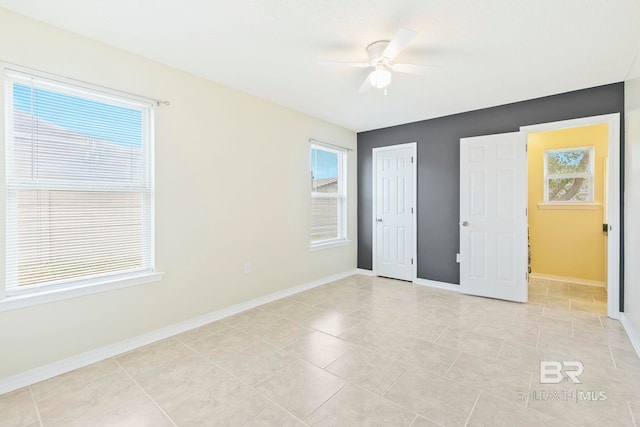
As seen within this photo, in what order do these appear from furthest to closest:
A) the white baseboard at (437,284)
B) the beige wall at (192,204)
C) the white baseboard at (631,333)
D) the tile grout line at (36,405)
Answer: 1. the white baseboard at (437,284)
2. the white baseboard at (631,333)
3. the beige wall at (192,204)
4. the tile grout line at (36,405)

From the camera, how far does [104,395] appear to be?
6.15ft

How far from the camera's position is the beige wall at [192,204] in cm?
208

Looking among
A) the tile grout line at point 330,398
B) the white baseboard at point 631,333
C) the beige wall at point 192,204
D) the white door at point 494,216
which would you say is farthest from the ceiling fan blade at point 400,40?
the white baseboard at point 631,333

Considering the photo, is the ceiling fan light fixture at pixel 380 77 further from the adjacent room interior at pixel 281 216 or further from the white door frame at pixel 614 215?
the white door frame at pixel 614 215

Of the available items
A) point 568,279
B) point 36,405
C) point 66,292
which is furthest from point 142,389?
point 568,279

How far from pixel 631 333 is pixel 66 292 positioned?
4.65 metres

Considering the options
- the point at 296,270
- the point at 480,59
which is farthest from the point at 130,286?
the point at 480,59

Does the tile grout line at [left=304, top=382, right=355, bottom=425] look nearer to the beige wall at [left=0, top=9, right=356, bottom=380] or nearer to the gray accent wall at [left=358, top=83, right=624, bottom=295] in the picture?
the beige wall at [left=0, top=9, right=356, bottom=380]

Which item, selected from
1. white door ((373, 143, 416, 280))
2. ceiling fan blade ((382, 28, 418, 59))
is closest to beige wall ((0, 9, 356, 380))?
white door ((373, 143, 416, 280))

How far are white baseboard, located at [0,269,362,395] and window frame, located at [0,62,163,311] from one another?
0.47 m

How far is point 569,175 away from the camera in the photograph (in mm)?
4508

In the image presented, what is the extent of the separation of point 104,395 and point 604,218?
6042 millimetres

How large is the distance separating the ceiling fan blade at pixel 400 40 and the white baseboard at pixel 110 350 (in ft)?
9.49

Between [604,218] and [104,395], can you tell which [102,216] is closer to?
[104,395]
